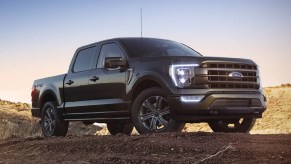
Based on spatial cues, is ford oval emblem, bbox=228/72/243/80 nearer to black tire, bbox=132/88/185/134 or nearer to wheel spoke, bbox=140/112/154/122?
black tire, bbox=132/88/185/134

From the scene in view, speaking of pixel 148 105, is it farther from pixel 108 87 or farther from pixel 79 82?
pixel 79 82

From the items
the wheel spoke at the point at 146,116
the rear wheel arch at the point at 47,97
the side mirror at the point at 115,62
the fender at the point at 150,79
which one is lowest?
the rear wheel arch at the point at 47,97

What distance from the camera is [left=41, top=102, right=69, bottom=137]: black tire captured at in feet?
37.4

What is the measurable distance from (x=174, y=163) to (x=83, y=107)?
5117 millimetres

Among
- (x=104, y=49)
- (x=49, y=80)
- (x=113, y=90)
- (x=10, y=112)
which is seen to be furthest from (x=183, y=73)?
(x=10, y=112)

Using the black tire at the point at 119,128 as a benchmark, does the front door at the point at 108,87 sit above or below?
above

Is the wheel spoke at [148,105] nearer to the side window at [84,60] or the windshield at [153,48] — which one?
the windshield at [153,48]

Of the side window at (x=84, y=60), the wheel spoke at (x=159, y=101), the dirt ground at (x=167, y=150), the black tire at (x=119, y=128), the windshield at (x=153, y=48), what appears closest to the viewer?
the dirt ground at (x=167, y=150)

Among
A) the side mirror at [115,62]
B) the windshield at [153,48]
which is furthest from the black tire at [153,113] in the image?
the windshield at [153,48]

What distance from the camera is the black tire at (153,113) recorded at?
27.2ft

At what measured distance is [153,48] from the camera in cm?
969

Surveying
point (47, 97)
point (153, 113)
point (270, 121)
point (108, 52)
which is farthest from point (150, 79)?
point (270, 121)

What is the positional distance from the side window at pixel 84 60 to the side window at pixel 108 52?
372 mm

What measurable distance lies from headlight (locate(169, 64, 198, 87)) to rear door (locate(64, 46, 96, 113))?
2679mm
